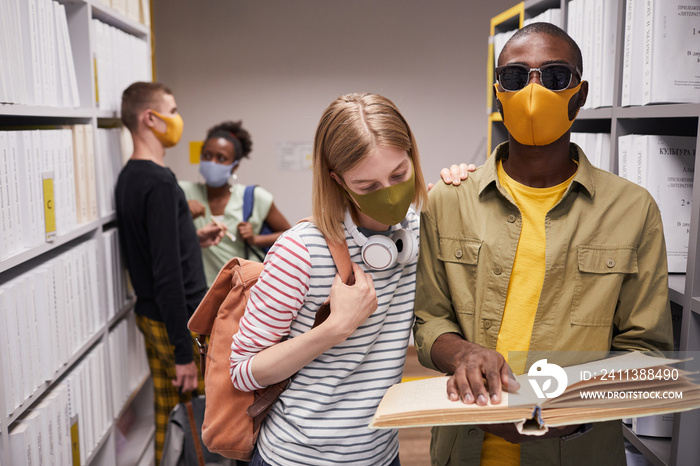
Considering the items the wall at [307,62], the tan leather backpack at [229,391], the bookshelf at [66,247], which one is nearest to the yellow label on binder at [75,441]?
the bookshelf at [66,247]

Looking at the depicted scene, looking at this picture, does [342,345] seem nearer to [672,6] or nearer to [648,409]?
[648,409]

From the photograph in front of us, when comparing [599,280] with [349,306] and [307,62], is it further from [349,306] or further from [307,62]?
[307,62]

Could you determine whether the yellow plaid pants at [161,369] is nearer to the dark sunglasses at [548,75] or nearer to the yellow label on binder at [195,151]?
the yellow label on binder at [195,151]

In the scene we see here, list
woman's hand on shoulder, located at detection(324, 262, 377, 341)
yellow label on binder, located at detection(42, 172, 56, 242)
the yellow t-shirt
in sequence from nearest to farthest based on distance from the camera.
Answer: woman's hand on shoulder, located at detection(324, 262, 377, 341) < the yellow t-shirt < yellow label on binder, located at detection(42, 172, 56, 242)

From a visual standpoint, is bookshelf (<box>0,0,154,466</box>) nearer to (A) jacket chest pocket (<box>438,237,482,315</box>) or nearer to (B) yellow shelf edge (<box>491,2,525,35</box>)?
(A) jacket chest pocket (<box>438,237,482,315</box>)

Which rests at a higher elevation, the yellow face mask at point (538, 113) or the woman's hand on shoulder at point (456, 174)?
the yellow face mask at point (538, 113)

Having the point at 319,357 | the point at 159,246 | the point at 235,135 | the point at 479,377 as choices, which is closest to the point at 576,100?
the point at 479,377

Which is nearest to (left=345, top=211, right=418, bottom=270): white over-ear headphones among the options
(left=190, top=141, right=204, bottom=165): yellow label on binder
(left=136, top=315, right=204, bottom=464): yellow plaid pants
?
(left=136, top=315, right=204, bottom=464): yellow plaid pants

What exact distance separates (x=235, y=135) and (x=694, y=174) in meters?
2.65

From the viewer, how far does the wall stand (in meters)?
4.53

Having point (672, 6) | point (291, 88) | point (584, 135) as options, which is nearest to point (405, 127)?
Result: point (672, 6)

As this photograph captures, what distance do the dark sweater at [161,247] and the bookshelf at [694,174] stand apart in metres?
1.63

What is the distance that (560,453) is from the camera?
1.21 metres

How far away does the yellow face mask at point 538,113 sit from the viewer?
3.79 feet
